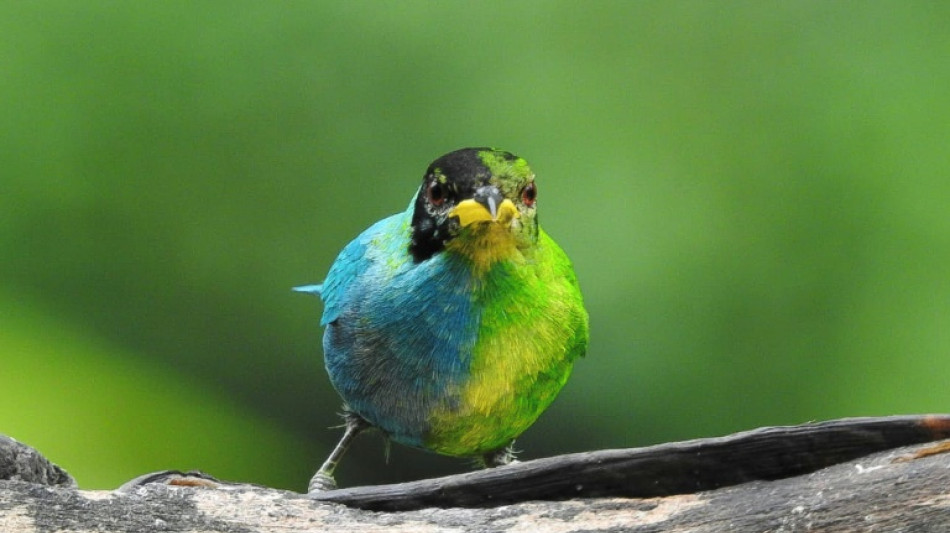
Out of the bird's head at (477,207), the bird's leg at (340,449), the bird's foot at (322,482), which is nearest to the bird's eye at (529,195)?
the bird's head at (477,207)

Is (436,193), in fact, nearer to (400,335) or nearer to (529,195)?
(529,195)

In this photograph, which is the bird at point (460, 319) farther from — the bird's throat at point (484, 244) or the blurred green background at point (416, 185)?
the blurred green background at point (416, 185)

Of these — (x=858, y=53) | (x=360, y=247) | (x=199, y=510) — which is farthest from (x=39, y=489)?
(x=858, y=53)

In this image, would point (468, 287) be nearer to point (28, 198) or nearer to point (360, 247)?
point (360, 247)

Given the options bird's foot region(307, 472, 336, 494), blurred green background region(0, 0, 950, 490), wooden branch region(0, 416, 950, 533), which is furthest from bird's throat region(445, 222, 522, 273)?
blurred green background region(0, 0, 950, 490)

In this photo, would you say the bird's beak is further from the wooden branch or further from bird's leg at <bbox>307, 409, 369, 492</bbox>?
bird's leg at <bbox>307, 409, 369, 492</bbox>

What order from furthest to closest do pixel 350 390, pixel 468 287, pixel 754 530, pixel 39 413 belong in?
pixel 39 413 → pixel 350 390 → pixel 468 287 → pixel 754 530
